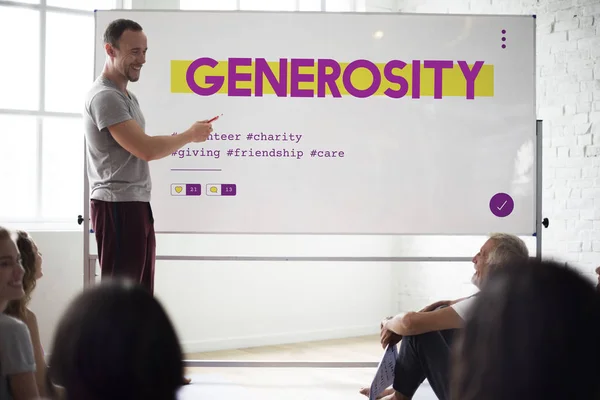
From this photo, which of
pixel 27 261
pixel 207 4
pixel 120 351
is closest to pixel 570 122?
pixel 207 4

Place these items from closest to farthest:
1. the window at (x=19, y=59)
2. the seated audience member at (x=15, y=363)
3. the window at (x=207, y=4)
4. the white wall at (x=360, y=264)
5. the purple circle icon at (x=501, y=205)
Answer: the seated audience member at (x=15, y=363)
the purple circle icon at (x=501, y=205)
the window at (x=19, y=59)
the white wall at (x=360, y=264)
the window at (x=207, y=4)

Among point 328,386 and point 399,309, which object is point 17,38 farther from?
point 399,309

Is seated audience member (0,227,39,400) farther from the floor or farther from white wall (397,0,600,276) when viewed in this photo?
white wall (397,0,600,276)

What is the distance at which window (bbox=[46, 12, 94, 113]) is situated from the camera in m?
4.60

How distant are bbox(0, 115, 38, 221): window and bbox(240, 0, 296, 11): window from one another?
1.73 meters

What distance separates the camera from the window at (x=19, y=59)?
4449 mm

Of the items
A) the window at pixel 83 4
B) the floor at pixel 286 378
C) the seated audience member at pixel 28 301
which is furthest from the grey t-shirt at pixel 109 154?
the window at pixel 83 4

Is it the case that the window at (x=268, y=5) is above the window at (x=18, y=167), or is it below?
above

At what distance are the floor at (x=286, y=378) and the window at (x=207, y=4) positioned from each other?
7.65ft

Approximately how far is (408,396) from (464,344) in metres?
2.28

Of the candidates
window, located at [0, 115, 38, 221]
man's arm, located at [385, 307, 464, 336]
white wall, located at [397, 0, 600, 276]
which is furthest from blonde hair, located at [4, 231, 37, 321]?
white wall, located at [397, 0, 600, 276]

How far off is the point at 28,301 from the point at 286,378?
2.13m

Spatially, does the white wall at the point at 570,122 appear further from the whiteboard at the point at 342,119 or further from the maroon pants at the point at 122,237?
the maroon pants at the point at 122,237

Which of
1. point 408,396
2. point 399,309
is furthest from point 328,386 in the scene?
point 399,309
